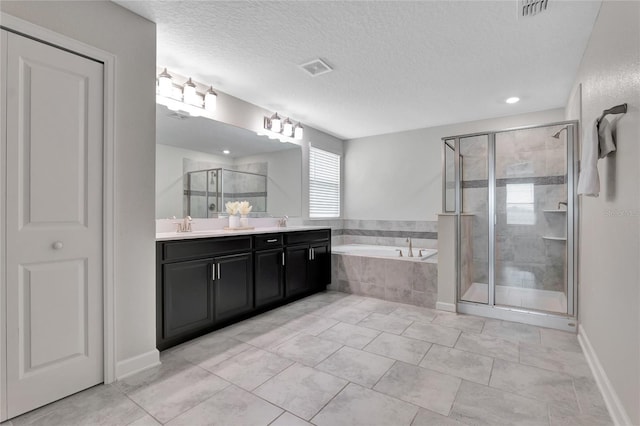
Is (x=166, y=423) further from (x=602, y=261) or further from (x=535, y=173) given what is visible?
(x=535, y=173)

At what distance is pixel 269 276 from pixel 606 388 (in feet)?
9.02

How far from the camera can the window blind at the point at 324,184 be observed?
4.74 m

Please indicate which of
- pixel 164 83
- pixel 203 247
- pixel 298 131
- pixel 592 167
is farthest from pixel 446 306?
pixel 164 83

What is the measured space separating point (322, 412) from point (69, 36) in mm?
2625

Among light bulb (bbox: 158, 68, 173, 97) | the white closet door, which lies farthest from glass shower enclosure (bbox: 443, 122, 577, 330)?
the white closet door

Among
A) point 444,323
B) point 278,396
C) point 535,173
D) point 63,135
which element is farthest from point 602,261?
point 63,135

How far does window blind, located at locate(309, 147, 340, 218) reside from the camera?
474 cm

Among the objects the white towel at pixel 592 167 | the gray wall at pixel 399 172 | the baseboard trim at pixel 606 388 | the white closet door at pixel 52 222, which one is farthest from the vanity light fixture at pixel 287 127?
the baseboard trim at pixel 606 388

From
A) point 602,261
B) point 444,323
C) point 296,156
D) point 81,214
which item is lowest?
point 444,323

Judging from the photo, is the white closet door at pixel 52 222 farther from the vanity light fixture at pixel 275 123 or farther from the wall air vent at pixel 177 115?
the vanity light fixture at pixel 275 123

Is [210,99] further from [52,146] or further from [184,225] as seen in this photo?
[52,146]

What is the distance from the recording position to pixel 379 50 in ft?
8.16

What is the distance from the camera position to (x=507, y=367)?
216cm

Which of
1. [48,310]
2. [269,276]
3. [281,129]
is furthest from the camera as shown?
[281,129]
